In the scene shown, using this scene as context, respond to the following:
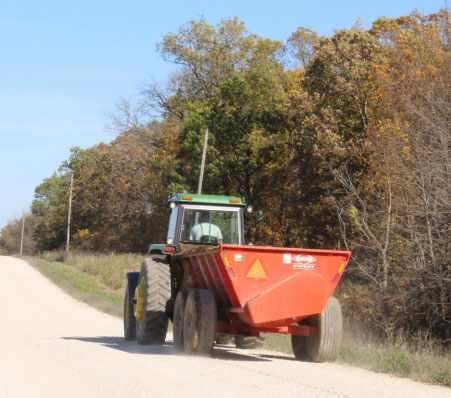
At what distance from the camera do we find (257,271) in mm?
9633

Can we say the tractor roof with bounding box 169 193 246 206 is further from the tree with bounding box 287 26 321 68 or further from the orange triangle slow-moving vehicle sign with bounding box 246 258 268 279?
the tree with bounding box 287 26 321 68

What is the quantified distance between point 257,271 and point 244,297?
408 millimetres

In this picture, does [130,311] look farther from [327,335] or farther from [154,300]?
[327,335]

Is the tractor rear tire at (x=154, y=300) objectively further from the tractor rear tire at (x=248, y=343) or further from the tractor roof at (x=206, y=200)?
the tractor rear tire at (x=248, y=343)

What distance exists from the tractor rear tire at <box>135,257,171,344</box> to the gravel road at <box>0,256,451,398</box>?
0.86ft

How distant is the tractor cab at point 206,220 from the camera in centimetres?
1263

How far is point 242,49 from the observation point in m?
46.8

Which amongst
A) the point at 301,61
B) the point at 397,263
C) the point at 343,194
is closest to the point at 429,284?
the point at 397,263

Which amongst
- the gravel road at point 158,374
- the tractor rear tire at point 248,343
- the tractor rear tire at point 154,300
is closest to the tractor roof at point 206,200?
the tractor rear tire at point 154,300

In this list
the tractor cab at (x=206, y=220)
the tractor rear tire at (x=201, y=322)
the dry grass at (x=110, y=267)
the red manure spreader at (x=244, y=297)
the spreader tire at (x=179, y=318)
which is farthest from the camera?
the dry grass at (x=110, y=267)

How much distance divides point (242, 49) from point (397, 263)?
32521mm

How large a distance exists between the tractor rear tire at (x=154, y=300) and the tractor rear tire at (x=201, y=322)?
1461 millimetres

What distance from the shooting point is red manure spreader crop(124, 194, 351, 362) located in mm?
9594

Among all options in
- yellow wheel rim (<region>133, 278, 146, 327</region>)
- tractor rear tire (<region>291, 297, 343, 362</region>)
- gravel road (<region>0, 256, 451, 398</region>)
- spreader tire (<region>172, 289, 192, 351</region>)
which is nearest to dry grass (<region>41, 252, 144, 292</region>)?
yellow wheel rim (<region>133, 278, 146, 327</region>)
